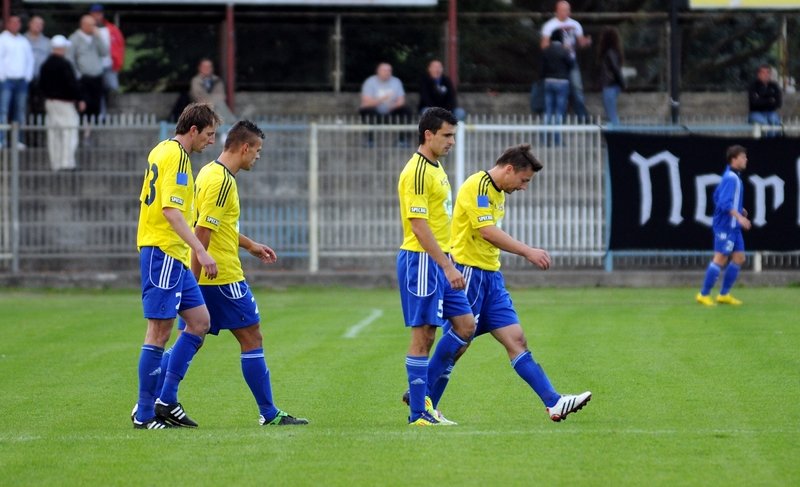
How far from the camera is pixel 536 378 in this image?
9.53 metres

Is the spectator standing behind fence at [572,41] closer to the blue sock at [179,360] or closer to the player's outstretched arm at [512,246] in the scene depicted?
the player's outstretched arm at [512,246]

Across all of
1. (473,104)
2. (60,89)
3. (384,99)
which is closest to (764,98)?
(473,104)

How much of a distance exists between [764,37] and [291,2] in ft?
32.5

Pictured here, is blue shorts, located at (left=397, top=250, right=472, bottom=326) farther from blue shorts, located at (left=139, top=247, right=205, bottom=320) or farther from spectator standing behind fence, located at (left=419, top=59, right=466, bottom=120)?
spectator standing behind fence, located at (left=419, top=59, right=466, bottom=120)

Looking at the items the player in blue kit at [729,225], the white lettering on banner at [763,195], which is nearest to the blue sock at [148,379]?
the player in blue kit at [729,225]

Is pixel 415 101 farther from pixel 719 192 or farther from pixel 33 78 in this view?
pixel 719 192

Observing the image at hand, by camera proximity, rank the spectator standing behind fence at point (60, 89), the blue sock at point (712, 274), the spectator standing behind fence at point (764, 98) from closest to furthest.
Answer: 1. the blue sock at point (712, 274)
2. the spectator standing behind fence at point (60, 89)
3. the spectator standing behind fence at point (764, 98)

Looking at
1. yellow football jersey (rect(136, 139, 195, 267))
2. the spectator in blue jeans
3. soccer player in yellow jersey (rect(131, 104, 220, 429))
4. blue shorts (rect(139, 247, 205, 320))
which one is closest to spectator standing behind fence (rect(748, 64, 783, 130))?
the spectator in blue jeans

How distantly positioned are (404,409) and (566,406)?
153cm

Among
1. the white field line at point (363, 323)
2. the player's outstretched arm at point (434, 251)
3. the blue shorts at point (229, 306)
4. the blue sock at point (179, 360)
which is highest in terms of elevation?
the player's outstretched arm at point (434, 251)

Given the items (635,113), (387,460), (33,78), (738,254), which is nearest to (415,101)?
(635,113)

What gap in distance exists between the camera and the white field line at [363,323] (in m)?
16.1

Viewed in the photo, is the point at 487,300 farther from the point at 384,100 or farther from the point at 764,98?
the point at 764,98

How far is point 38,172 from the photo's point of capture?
936 inches
